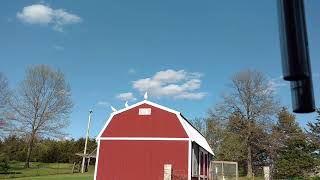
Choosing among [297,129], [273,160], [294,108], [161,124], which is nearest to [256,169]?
[273,160]

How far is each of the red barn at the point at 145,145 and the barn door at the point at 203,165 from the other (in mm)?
2071

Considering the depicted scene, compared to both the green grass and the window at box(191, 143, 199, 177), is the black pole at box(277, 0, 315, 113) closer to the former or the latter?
the window at box(191, 143, 199, 177)

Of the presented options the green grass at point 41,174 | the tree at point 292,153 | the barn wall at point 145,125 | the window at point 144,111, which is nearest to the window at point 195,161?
the barn wall at point 145,125

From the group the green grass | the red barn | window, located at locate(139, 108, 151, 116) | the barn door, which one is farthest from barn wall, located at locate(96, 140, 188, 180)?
the green grass

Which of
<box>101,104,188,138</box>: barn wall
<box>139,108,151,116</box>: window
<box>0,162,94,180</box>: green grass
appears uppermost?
<box>139,108,151,116</box>: window

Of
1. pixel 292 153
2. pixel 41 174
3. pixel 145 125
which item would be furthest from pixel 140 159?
pixel 292 153

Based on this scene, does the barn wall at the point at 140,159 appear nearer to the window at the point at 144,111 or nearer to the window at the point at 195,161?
the window at the point at 195,161

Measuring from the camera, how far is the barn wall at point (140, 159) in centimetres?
1994

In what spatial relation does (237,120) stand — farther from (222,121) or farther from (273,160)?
(273,160)

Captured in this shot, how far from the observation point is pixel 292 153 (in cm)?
3900

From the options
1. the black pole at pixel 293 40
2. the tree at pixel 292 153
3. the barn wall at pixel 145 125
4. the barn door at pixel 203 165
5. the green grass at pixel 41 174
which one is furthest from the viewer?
the tree at pixel 292 153

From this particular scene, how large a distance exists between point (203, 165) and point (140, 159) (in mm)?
5868

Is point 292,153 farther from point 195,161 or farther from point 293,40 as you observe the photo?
point 293,40

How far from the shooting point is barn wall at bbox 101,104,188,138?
66.8 ft
